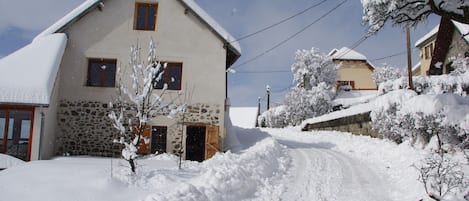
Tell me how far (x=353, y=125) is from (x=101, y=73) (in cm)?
1405

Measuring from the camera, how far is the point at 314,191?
768 cm

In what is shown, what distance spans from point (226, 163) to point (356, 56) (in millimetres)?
38496

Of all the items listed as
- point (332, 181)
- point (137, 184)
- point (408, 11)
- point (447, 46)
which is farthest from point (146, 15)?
point (447, 46)

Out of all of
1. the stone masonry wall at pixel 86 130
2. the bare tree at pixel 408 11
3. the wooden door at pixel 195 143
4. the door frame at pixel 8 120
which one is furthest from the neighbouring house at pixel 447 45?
the door frame at pixel 8 120

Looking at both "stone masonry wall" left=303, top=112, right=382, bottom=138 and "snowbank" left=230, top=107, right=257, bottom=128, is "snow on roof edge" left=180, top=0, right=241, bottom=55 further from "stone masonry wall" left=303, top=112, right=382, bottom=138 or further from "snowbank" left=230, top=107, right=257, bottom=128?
"snowbank" left=230, top=107, right=257, bottom=128

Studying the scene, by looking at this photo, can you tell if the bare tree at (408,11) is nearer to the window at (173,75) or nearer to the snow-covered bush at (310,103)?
the window at (173,75)

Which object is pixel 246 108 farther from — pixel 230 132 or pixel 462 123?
pixel 462 123

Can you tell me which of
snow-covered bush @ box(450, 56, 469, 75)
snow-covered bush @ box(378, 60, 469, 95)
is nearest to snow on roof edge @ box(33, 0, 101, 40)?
snow-covered bush @ box(378, 60, 469, 95)

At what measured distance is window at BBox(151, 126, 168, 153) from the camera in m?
14.2

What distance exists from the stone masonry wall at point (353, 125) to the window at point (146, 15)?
11.7 metres

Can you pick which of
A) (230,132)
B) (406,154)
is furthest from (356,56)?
(406,154)

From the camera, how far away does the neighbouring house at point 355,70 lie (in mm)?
42438

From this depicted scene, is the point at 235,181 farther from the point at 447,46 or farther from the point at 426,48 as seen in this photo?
the point at 426,48

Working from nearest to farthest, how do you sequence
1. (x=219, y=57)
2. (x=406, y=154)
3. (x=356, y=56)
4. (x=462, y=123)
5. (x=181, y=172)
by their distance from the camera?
(x=181, y=172) → (x=462, y=123) → (x=406, y=154) → (x=219, y=57) → (x=356, y=56)
